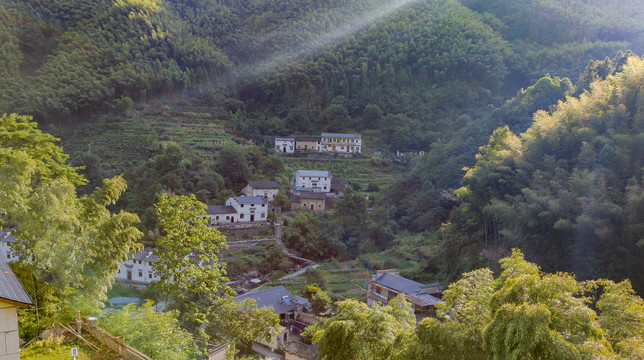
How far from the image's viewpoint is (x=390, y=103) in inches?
1614

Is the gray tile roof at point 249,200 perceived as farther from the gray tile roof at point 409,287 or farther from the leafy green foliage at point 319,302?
the leafy green foliage at point 319,302

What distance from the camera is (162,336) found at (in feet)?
19.4

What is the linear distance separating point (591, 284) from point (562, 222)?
750cm

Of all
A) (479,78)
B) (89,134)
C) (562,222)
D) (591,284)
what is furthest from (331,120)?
(591,284)

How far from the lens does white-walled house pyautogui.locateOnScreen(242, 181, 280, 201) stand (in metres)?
Answer: 26.1

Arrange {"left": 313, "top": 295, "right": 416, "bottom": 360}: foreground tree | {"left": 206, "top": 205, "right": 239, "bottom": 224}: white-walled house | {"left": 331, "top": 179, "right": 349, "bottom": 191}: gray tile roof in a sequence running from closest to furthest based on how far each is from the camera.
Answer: {"left": 313, "top": 295, "right": 416, "bottom": 360}: foreground tree → {"left": 206, "top": 205, "right": 239, "bottom": 224}: white-walled house → {"left": 331, "top": 179, "right": 349, "bottom": 191}: gray tile roof

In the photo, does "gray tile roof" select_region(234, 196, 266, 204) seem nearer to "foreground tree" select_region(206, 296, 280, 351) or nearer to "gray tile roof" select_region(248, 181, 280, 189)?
"gray tile roof" select_region(248, 181, 280, 189)

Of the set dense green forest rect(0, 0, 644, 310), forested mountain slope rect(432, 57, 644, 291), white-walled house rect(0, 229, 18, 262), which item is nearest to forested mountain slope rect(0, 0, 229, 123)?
dense green forest rect(0, 0, 644, 310)

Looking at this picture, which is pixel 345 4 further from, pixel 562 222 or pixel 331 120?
pixel 562 222

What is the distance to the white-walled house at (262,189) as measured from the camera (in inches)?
1028

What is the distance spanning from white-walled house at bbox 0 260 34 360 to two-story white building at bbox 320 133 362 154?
104 feet

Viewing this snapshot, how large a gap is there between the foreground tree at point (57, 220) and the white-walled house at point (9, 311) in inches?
95.7

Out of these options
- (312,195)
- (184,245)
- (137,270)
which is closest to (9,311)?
(184,245)

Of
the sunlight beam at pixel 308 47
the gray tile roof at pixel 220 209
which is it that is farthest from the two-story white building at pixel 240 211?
the sunlight beam at pixel 308 47
